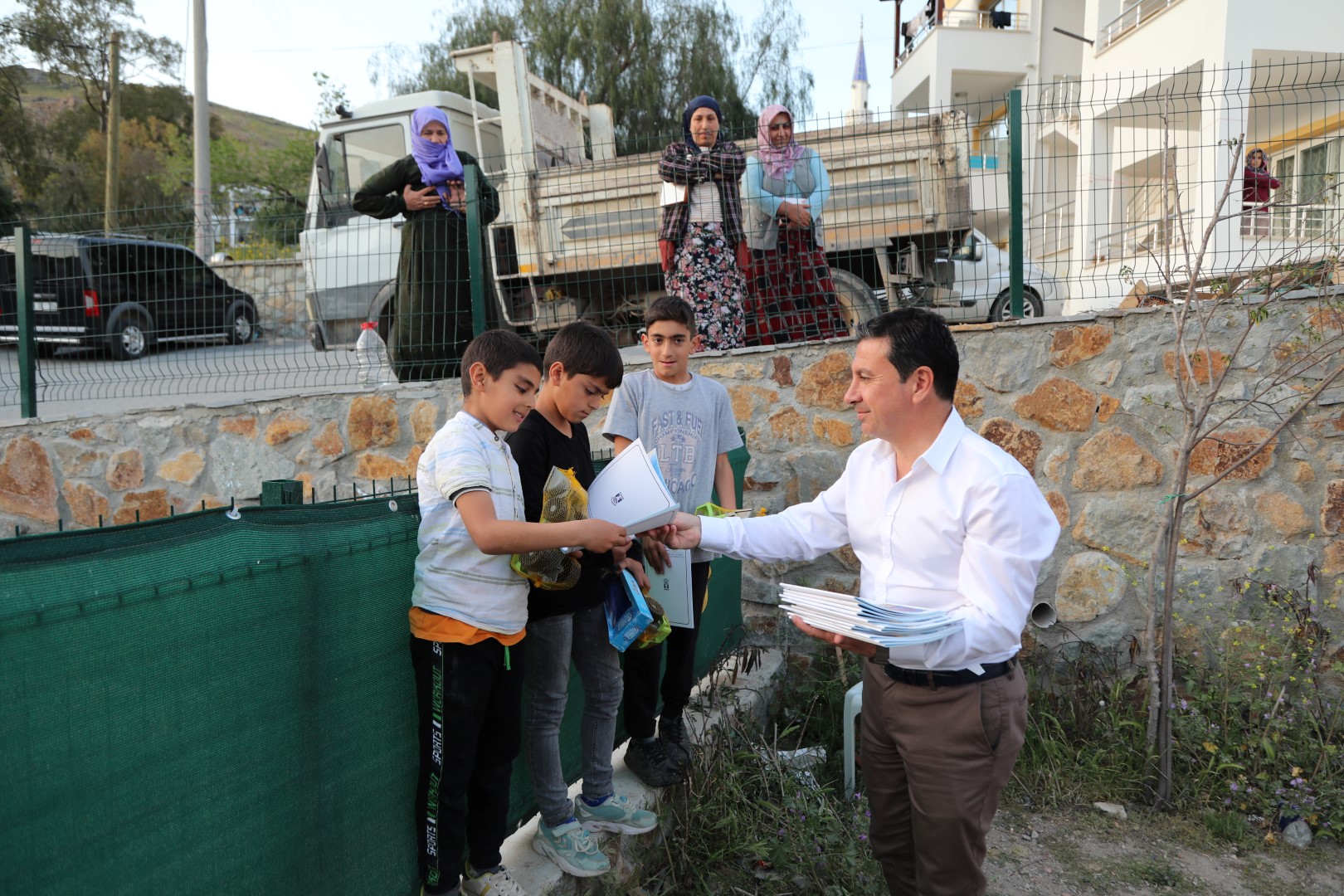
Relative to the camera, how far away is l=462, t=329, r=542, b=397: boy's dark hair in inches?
90.6

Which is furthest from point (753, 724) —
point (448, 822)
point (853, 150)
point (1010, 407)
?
point (853, 150)

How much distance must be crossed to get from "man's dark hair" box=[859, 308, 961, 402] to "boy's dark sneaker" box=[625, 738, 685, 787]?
164 cm

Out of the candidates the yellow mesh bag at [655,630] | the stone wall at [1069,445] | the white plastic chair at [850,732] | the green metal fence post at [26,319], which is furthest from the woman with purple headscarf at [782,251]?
the green metal fence post at [26,319]

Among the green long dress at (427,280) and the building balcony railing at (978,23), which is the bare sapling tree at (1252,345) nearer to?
the green long dress at (427,280)

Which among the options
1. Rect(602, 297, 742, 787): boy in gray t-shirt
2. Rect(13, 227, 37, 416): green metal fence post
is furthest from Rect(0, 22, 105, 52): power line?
Rect(602, 297, 742, 787): boy in gray t-shirt

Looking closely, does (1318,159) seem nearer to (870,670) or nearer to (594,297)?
(594,297)

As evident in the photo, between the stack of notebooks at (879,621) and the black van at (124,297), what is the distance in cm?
510

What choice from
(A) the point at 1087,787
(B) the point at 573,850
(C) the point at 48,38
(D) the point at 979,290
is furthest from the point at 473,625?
(C) the point at 48,38

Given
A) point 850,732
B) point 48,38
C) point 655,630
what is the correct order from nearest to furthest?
point 655,630
point 850,732
point 48,38

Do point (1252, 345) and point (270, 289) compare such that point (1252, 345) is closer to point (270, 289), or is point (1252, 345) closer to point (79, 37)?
point (270, 289)

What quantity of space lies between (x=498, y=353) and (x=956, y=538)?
1.15m

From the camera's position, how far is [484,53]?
8.74 m

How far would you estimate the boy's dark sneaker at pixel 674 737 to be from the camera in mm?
3133

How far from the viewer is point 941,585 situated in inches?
78.7
